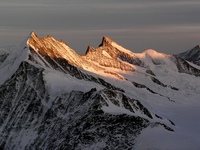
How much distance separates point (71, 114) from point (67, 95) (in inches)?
448

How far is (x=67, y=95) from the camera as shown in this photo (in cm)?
13938

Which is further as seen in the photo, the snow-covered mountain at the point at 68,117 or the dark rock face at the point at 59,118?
the dark rock face at the point at 59,118

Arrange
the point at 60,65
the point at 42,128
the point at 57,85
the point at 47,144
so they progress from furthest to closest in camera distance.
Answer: the point at 60,65 < the point at 57,85 < the point at 42,128 < the point at 47,144

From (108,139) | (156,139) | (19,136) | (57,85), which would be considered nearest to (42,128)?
(19,136)

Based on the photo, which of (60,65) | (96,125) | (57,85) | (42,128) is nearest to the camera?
A: (96,125)

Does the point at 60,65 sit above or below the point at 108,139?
above

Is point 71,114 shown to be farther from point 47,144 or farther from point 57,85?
point 57,85

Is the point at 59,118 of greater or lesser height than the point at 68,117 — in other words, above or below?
above

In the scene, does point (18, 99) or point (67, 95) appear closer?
point (67, 95)

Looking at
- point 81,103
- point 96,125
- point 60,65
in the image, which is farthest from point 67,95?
point 60,65

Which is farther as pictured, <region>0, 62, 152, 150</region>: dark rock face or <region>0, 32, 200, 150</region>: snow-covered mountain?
<region>0, 62, 152, 150</region>: dark rock face

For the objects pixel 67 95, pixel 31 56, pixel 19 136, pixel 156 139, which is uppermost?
pixel 31 56

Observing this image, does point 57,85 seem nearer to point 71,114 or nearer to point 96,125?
point 71,114

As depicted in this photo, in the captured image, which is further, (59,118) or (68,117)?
(59,118)
